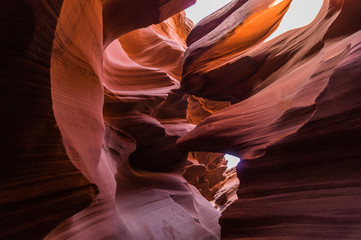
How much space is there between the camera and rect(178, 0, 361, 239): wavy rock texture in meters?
1.91

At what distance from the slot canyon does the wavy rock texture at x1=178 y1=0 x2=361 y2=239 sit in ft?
0.04

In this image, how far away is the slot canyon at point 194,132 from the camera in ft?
4.79

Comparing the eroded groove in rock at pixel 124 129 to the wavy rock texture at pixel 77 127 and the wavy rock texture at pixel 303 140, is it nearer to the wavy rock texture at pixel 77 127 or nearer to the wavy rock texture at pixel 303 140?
the wavy rock texture at pixel 77 127

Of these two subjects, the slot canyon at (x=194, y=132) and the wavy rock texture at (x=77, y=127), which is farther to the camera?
the slot canyon at (x=194, y=132)

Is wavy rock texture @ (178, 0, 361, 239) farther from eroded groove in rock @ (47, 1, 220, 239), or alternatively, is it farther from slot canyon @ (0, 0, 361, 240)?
eroded groove in rock @ (47, 1, 220, 239)

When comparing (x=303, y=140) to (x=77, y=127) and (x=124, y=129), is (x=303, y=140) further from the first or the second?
(x=124, y=129)

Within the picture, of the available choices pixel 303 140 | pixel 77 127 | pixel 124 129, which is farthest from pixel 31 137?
pixel 124 129

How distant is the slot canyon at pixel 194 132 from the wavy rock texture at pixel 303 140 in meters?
0.01

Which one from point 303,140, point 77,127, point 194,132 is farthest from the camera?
point 194,132

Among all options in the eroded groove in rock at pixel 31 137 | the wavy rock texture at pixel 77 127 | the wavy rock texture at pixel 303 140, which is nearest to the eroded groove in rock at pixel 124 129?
the wavy rock texture at pixel 77 127

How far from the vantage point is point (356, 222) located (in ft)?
5.42

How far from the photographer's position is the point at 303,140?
2219mm

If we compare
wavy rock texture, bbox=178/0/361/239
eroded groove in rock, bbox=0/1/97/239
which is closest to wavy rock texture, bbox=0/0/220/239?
eroded groove in rock, bbox=0/1/97/239

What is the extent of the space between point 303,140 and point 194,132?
71.8 inches
